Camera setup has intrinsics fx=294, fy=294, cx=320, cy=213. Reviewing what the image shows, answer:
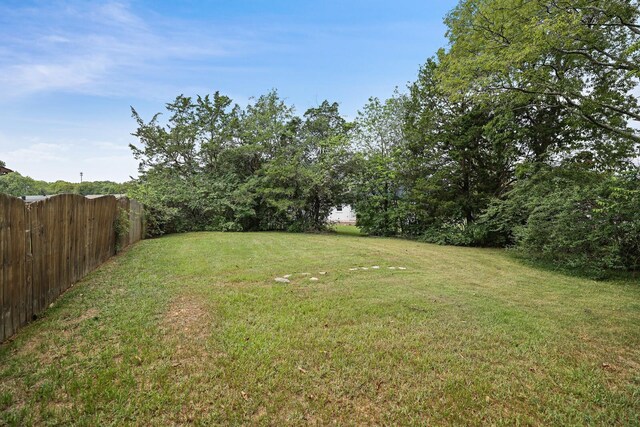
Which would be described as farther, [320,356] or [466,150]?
[466,150]

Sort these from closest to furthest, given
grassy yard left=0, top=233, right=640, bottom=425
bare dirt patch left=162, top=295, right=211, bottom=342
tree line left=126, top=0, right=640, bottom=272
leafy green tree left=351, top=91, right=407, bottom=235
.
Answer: grassy yard left=0, top=233, right=640, bottom=425 < bare dirt patch left=162, top=295, right=211, bottom=342 < tree line left=126, top=0, right=640, bottom=272 < leafy green tree left=351, top=91, right=407, bottom=235

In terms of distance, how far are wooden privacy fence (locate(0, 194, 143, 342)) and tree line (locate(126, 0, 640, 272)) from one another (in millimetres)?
8341

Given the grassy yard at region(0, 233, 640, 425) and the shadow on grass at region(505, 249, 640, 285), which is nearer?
the grassy yard at region(0, 233, 640, 425)

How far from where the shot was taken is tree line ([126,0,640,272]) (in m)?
6.76

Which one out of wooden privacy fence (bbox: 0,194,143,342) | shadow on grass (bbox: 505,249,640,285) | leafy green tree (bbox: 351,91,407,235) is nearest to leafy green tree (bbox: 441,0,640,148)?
shadow on grass (bbox: 505,249,640,285)

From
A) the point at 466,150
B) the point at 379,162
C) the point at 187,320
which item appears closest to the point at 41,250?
the point at 187,320

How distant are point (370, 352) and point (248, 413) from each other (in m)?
1.28

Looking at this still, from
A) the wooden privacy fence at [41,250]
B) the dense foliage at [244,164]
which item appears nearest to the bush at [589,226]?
the dense foliage at [244,164]

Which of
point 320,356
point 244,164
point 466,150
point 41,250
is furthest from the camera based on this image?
point 244,164

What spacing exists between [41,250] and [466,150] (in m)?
13.9

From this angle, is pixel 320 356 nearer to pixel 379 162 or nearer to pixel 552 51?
pixel 552 51

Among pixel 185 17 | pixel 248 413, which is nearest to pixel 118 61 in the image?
pixel 185 17

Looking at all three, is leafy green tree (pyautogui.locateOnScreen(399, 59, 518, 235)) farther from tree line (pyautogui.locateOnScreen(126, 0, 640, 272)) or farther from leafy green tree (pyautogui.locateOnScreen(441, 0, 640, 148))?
leafy green tree (pyautogui.locateOnScreen(441, 0, 640, 148))

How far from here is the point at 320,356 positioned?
276cm
